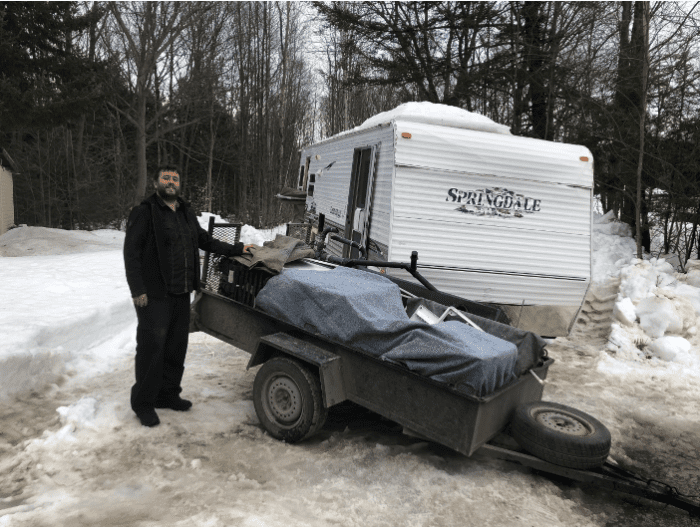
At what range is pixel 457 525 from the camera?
10.7 feet

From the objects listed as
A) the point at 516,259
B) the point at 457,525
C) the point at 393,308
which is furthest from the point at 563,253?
the point at 457,525

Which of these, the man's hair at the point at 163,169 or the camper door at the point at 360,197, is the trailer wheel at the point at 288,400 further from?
the camper door at the point at 360,197

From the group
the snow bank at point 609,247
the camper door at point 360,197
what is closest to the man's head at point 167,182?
the camper door at point 360,197

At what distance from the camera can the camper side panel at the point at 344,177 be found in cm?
693

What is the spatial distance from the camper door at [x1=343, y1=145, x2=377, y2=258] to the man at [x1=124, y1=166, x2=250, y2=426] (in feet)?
11.3

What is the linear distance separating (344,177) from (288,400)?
586 centimetres

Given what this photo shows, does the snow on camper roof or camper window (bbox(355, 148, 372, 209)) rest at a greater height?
the snow on camper roof

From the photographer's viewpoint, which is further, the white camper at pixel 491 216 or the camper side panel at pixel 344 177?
the camper side panel at pixel 344 177

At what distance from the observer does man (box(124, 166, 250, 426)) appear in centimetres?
422

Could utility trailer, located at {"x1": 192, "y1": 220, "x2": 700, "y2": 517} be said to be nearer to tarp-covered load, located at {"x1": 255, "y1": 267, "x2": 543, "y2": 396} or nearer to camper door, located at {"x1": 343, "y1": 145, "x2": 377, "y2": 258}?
tarp-covered load, located at {"x1": 255, "y1": 267, "x2": 543, "y2": 396}

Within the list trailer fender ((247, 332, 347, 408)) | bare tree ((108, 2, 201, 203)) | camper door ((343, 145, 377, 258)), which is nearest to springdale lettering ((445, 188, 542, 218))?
camper door ((343, 145, 377, 258))

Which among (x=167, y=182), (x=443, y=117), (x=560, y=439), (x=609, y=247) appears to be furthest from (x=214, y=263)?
(x=609, y=247)

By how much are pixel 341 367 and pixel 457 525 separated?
1.32m

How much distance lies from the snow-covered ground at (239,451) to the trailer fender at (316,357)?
0.50 meters
